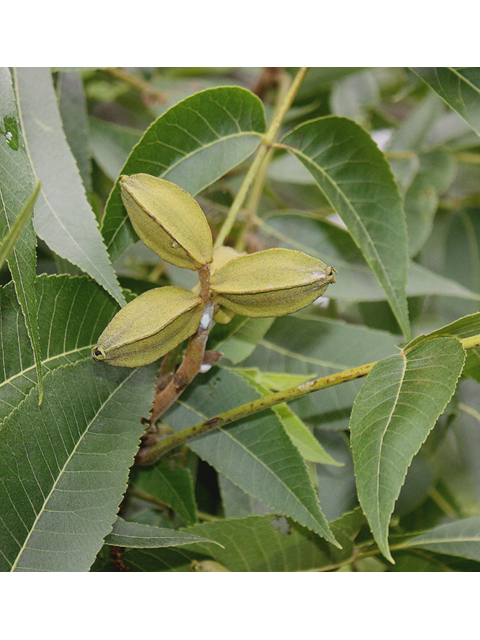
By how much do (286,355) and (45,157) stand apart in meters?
0.33

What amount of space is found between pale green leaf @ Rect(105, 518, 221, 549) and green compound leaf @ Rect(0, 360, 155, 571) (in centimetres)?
3

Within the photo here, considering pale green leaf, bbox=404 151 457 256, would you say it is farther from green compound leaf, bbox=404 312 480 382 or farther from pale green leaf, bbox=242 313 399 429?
green compound leaf, bbox=404 312 480 382

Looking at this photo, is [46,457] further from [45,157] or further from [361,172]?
[361,172]

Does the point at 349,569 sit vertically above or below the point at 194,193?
below

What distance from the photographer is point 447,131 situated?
3.45ft

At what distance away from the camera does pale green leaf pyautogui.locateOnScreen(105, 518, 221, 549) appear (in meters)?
0.40

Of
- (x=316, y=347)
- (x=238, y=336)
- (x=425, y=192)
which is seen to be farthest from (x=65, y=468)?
(x=425, y=192)

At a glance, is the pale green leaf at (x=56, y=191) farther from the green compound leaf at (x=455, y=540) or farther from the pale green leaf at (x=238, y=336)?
the green compound leaf at (x=455, y=540)

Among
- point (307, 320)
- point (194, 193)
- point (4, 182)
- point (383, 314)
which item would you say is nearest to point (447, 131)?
point (383, 314)

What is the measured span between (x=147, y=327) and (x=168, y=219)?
3.0 inches

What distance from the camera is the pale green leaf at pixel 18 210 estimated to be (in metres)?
0.36

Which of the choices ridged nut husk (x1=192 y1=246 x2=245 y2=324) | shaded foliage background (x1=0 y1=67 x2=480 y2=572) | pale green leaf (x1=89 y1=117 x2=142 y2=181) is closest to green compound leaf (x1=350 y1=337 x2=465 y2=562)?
shaded foliage background (x1=0 y1=67 x2=480 y2=572)

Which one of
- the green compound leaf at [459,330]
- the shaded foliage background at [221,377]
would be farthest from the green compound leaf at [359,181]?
the green compound leaf at [459,330]

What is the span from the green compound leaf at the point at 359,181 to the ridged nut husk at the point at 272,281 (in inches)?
6.7
